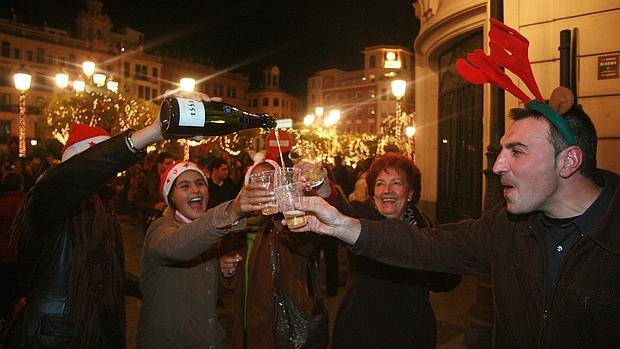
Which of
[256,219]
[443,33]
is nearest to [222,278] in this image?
[256,219]

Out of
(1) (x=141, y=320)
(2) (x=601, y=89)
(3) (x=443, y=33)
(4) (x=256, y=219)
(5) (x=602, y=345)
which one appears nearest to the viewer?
(5) (x=602, y=345)

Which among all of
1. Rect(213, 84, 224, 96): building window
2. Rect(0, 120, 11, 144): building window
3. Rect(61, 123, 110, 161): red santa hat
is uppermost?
Rect(213, 84, 224, 96): building window

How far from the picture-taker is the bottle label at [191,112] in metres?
2.55

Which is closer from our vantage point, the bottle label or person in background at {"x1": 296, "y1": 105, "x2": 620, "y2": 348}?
person in background at {"x1": 296, "y1": 105, "x2": 620, "y2": 348}

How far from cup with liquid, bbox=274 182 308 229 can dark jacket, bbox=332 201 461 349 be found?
116 centimetres

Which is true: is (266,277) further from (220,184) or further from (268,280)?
(220,184)

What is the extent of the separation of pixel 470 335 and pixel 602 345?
13.4ft

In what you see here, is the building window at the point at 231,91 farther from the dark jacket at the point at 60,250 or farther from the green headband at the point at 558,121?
the green headband at the point at 558,121

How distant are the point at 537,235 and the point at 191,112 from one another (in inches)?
72.1

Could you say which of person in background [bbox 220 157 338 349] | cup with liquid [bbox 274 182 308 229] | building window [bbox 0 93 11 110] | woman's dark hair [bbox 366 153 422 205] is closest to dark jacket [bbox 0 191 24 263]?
person in background [bbox 220 157 338 349]

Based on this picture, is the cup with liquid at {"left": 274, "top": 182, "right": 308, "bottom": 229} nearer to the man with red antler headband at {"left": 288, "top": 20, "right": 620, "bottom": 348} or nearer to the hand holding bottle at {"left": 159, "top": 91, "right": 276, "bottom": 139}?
the man with red antler headband at {"left": 288, "top": 20, "right": 620, "bottom": 348}

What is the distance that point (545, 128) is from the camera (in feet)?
7.51

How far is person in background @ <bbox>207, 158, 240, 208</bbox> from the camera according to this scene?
9336 millimetres

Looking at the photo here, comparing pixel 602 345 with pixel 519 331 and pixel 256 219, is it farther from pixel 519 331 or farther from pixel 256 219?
pixel 256 219
